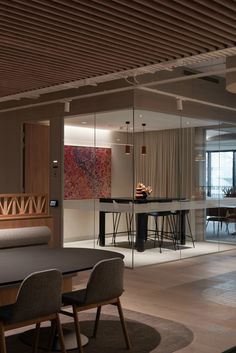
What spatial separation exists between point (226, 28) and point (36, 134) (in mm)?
7741

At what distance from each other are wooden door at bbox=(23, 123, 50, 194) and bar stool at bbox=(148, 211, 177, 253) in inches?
129

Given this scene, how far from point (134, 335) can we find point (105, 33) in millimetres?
2901

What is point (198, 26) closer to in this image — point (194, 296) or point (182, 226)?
point (194, 296)

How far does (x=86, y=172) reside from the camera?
10062 millimetres

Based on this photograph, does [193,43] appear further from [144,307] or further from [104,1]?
[144,307]

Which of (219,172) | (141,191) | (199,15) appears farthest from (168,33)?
(219,172)

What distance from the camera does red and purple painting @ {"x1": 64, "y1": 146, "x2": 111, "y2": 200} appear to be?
977cm

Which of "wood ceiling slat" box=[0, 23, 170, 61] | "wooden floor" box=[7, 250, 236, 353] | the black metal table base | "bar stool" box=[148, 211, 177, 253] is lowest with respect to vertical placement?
"wooden floor" box=[7, 250, 236, 353]

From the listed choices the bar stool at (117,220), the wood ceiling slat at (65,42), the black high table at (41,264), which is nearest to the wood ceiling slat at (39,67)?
the wood ceiling slat at (65,42)

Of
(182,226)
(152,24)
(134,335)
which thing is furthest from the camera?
(182,226)

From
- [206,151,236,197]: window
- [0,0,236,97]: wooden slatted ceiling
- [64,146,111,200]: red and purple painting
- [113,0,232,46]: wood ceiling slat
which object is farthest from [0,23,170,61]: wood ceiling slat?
[206,151,236,197]: window

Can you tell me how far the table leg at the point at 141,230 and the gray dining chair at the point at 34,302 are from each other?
5114 millimetres

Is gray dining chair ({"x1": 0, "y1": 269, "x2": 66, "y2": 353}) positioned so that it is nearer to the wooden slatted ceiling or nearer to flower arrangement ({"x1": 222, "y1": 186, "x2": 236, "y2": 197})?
the wooden slatted ceiling

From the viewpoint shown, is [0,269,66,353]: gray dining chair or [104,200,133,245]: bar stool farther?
[104,200,133,245]: bar stool
